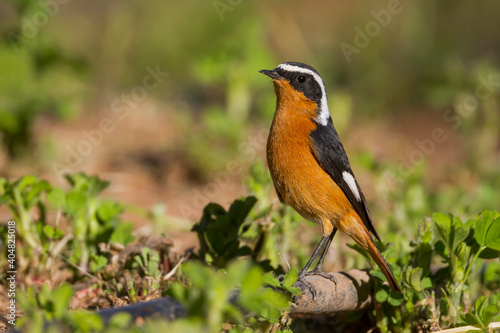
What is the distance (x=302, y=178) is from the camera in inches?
175

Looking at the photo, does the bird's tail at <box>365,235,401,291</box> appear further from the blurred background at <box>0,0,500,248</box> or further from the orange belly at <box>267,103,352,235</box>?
the blurred background at <box>0,0,500,248</box>

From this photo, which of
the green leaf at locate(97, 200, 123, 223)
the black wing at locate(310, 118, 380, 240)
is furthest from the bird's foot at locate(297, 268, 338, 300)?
the green leaf at locate(97, 200, 123, 223)

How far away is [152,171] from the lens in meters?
8.05

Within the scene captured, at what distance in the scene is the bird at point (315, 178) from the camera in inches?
175

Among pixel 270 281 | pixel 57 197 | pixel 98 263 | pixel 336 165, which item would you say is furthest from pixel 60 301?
pixel 336 165

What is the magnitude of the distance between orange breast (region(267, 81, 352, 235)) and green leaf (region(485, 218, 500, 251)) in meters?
1.04

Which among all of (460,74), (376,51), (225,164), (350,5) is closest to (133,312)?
(225,164)

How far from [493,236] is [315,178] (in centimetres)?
122

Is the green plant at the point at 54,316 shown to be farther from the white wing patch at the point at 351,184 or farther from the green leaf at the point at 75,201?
the white wing patch at the point at 351,184

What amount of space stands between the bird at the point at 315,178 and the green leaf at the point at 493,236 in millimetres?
721

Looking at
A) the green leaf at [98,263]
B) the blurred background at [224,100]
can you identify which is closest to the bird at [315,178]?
the blurred background at [224,100]

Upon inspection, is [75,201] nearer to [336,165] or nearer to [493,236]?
[336,165]

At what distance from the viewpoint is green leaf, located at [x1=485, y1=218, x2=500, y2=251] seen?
3.76 metres

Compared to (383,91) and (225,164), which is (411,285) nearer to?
(225,164)
